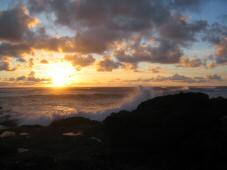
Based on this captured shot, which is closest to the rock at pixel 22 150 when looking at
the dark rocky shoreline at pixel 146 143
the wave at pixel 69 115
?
the dark rocky shoreline at pixel 146 143

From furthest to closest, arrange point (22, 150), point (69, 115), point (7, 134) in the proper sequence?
point (69, 115), point (7, 134), point (22, 150)

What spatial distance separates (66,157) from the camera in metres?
14.8

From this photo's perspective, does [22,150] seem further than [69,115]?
No

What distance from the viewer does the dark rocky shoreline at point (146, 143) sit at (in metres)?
12.7

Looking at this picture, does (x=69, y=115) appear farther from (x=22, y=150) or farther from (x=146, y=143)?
(x=146, y=143)

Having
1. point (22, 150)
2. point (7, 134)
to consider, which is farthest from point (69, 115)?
point (22, 150)

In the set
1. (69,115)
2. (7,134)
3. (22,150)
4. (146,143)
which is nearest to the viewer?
(146,143)

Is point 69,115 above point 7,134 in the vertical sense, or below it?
below

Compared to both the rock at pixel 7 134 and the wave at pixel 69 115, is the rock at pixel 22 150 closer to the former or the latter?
the rock at pixel 7 134

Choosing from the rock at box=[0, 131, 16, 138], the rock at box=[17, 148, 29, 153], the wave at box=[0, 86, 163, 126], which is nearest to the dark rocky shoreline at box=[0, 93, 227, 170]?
the rock at box=[17, 148, 29, 153]

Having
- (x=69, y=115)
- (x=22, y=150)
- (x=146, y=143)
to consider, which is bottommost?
(x=69, y=115)

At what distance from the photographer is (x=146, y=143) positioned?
15.1 meters

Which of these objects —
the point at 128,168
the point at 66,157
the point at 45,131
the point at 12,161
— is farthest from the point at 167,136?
the point at 45,131

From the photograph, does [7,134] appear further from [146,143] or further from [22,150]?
[146,143]
